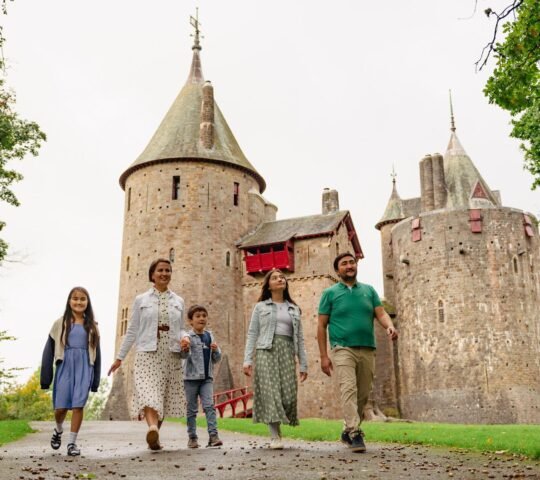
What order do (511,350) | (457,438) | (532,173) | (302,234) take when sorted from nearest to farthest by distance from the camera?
1. (457,438)
2. (532,173)
3. (511,350)
4. (302,234)

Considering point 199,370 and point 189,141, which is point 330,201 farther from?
point 199,370

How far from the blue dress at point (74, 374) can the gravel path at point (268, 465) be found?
0.69 metres

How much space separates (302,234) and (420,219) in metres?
6.49

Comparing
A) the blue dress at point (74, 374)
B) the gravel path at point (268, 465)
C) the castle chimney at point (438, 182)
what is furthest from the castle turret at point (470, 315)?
the blue dress at point (74, 374)

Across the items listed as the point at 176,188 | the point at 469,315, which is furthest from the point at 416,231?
the point at 176,188

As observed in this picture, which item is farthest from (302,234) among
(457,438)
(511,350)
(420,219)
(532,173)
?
(457,438)

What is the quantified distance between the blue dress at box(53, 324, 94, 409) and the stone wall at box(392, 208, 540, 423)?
1159 inches

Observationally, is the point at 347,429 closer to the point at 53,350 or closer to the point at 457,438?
the point at 457,438

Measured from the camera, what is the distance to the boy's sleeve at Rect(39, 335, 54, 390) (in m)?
9.23

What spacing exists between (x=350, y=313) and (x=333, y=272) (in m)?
29.8

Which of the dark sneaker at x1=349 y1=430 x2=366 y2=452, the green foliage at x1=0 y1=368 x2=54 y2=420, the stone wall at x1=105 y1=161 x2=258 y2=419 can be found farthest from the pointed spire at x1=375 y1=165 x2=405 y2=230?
the dark sneaker at x1=349 y1=430 x2=366 y2=452

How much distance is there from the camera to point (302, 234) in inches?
1542

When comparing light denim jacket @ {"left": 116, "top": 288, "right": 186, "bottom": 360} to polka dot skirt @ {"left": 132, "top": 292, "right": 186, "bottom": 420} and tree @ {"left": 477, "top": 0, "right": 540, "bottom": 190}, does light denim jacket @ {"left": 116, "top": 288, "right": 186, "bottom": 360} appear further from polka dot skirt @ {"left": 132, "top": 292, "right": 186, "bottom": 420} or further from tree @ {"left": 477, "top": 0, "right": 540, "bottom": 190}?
tree @ {"left": 477, "top": 0, "right": 540, "bottom": 190}

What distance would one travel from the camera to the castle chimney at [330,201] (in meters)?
42.7
